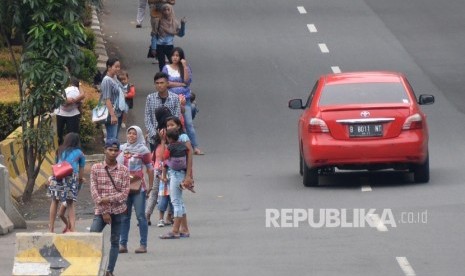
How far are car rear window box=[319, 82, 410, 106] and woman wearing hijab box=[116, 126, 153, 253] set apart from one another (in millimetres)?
4273

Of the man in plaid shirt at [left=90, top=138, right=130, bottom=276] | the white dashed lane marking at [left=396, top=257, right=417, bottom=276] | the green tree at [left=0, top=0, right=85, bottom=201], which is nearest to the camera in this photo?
the white dashed lane marking at [left=396, top=257, right=417, bottom=276]

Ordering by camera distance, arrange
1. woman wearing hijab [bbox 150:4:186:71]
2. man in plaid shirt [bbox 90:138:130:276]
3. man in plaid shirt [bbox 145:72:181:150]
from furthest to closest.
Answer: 1. woman wearing hijab [bbox 150:4:186:71]
2. man in plaid shirt [bbox 145:72:181:150]
3. man in plaid shirt [bbox 90:138:130:276]

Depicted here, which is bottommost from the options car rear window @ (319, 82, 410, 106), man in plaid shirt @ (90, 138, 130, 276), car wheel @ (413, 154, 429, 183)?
car wheel @ (413, 154, 429, 183)

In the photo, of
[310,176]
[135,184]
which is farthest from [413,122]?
[135,184]

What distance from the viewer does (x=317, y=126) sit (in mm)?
21078

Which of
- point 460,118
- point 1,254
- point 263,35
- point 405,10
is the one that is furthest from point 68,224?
point 405,10

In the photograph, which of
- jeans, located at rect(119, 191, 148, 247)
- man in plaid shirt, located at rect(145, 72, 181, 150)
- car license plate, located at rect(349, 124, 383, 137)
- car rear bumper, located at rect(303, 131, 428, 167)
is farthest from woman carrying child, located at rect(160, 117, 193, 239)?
car license plate, located at rect(349, 124, 383, 137)

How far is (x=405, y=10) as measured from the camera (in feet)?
125

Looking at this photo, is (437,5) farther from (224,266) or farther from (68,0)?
(224,266)

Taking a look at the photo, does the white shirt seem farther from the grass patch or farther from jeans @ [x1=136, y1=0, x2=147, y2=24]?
jeans @ [x1=136, y1=0, x2=147, y2=24]

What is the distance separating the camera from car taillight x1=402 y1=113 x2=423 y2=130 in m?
20.9

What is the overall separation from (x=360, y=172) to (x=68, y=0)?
18.3 feet

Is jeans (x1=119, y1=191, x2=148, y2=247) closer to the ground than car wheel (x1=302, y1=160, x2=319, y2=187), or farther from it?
farther from it

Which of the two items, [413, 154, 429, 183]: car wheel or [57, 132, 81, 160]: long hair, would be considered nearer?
[57, 132, 81, 160]: long hair
